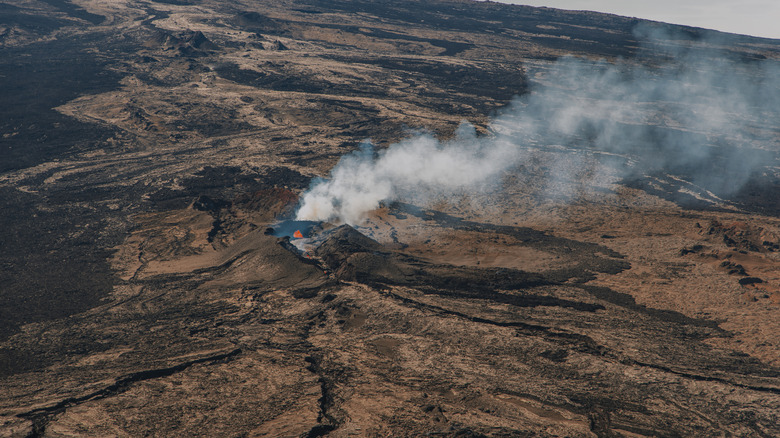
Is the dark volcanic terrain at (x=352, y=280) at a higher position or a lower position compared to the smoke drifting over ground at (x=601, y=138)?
lower

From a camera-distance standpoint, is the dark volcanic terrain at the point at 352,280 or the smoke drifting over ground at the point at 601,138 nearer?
the dark volcanic terrain at the point at 352,280

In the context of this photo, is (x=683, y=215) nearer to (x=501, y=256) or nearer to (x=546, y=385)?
(x=501, y=256)

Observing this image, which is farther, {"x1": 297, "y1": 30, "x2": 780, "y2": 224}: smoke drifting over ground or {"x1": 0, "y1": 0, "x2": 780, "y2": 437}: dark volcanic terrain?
{"x1": 297, "y1": 30, "x2": 780, "y2": 224}: smoke drifting over ground

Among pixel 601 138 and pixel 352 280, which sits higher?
pixel 601 138

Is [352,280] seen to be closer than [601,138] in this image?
Yes
